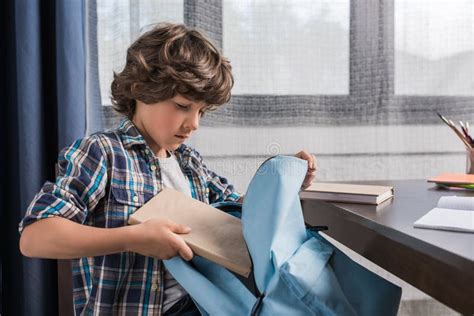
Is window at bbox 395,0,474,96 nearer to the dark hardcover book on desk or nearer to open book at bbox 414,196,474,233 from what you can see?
the dark hardcover book on desk

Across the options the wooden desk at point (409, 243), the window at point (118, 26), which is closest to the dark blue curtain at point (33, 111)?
A: the window at point (118, 26)

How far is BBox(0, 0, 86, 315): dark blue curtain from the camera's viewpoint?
54.6 inches

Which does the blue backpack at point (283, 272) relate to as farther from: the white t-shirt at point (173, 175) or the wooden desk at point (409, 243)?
the white t-shirt at point (173, 175)

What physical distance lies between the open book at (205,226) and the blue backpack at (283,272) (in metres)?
0.04

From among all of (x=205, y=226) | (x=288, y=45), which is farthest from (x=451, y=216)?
(x=288, y=45)

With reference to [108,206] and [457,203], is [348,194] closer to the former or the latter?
[457,203]

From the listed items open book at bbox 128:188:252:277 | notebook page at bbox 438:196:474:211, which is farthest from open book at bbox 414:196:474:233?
open book at bbox 128:188:252:277

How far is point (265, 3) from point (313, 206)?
0.75m

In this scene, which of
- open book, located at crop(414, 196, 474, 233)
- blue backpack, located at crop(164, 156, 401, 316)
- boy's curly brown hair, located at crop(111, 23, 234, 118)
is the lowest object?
blue backpack, located at crop(164, 156, 401, 316)

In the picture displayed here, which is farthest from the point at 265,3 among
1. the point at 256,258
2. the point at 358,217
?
the point at 256,258

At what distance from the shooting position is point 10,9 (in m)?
1.39

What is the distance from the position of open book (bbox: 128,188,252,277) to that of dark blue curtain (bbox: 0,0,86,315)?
23.8 inches

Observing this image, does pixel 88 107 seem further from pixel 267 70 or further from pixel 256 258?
pixel 256 258

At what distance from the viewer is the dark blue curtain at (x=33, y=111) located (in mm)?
1388
